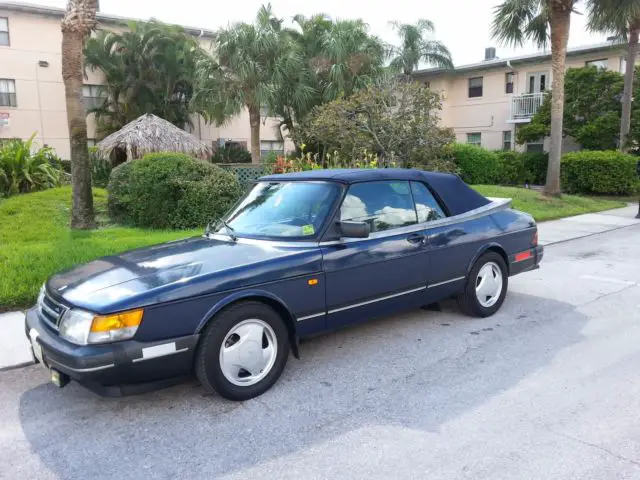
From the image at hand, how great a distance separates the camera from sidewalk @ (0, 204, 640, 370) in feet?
15.6

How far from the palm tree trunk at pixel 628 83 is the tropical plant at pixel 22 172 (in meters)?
19.7

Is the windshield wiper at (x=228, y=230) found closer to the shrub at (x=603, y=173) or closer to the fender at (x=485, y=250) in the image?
the fender at (x=485, y=250)

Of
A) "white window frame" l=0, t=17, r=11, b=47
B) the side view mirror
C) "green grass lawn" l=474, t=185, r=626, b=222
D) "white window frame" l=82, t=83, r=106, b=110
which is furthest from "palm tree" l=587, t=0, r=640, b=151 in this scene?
"white window frame" l=0, t=17, r=11, b=47

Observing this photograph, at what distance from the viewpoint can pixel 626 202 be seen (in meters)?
18.2

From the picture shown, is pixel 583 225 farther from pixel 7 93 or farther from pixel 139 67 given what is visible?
pixel 7 93

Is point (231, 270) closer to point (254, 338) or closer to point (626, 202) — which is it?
point (254, 338)

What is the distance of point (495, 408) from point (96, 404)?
2736 millimetres

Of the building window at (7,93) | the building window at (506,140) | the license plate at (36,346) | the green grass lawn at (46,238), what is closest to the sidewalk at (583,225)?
the green grass lawn at (46,238)

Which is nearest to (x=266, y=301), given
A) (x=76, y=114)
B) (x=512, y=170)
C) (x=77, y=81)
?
(x=76, y=114)

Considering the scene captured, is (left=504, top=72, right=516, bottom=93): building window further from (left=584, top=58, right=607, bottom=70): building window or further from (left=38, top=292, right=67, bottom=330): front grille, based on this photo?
(left=38, top=292, right=67, bottom=330): front grille

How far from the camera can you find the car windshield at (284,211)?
4344mm

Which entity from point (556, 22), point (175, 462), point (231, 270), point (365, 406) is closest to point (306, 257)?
point (231, 270)

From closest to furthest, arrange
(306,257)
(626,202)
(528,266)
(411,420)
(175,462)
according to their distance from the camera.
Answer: (175,462) → (411,420) → (306,257) → (528,266) → (626,202)

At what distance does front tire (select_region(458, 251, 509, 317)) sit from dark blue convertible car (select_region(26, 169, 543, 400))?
0.01m
